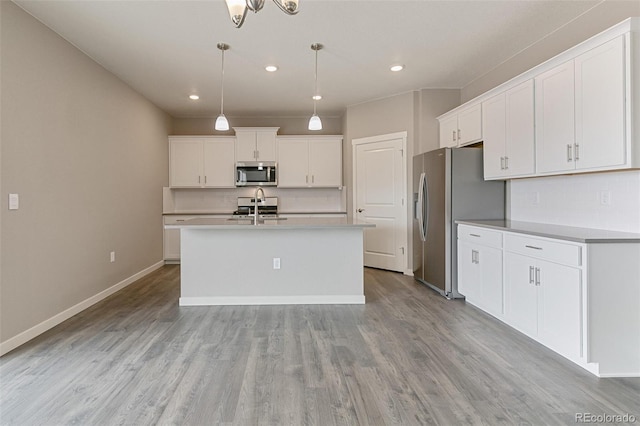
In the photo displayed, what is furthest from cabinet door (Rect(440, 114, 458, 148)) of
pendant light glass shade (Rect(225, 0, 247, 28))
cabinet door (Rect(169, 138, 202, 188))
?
cabinet door (Rect(169, 138, 202, 188))

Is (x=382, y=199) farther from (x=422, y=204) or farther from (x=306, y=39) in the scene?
(x=306, y=39)

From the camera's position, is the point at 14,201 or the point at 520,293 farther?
the point at 520,293

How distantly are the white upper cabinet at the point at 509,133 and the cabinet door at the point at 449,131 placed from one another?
0.62 metres

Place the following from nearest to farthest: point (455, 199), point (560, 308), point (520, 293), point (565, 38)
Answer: point (560, 308) < point (520, 293) < point (565, 38) < point (455, 199)

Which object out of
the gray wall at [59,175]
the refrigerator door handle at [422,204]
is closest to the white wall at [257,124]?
the gray wall at [59,175]

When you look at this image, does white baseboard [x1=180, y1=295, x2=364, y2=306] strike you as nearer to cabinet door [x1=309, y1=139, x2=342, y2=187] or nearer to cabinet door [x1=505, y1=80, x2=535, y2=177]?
cabinet door [x1=505, y1=80, x2=535, y2=177]

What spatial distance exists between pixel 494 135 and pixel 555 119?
2.70 feet

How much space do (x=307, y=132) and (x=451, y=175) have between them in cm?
343

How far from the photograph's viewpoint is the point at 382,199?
5.60 metres

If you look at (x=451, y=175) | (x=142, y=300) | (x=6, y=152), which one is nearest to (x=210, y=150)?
(x=142, y=300)

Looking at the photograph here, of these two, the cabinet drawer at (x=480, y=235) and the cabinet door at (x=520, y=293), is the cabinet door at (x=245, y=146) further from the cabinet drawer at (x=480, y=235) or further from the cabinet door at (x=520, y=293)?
the cabinet door at (x=520, y=293)

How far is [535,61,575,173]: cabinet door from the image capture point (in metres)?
2.78

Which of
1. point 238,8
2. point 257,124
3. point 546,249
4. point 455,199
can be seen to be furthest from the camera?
point 257,124

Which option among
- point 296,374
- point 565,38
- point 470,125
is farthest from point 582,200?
point 296,374
